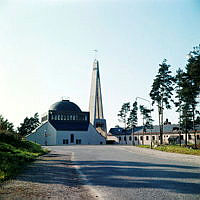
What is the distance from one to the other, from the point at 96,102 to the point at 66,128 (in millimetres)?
16497

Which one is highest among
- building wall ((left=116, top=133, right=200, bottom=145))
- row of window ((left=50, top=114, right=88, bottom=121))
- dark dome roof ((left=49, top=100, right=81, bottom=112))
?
dark dome roof ((left=49, top=100, right=81, bottom=112))

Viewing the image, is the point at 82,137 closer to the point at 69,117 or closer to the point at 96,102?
the point at 69,117

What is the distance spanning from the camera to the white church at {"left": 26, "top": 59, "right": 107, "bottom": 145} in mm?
78625

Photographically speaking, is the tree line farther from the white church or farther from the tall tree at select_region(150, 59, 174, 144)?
the white church

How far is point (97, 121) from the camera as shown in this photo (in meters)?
90.3

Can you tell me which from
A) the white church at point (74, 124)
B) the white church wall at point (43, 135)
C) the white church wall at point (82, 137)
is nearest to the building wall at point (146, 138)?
the white church at point (74, 124)

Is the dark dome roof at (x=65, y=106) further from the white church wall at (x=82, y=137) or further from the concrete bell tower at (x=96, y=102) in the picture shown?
the white church wall at (x=82, y=137)

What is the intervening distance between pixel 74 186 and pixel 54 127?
241 ft

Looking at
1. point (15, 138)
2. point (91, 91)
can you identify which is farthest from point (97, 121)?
point (15, 138)

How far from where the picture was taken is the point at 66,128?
8112cm

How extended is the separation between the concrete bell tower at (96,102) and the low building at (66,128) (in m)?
4.05

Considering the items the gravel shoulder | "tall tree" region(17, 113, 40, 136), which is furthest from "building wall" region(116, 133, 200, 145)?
the gravel shoulder

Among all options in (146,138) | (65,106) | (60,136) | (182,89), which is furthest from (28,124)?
(182,89)

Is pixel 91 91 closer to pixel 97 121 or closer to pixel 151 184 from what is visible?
pixel 97 121
